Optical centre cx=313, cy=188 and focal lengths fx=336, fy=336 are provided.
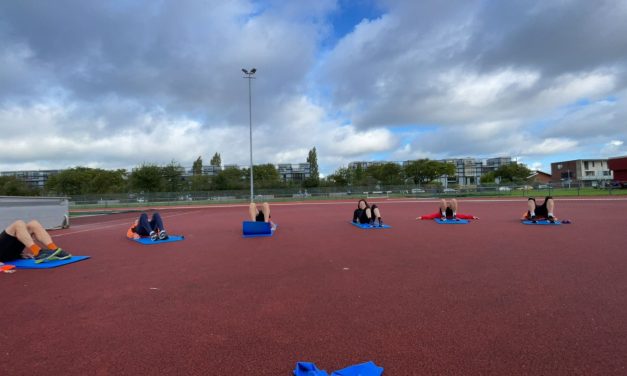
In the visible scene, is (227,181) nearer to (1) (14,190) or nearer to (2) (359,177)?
(2) (359,177)

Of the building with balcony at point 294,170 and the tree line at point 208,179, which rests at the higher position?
the building with balcony at point 294,170

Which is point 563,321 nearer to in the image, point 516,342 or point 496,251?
point 516,342

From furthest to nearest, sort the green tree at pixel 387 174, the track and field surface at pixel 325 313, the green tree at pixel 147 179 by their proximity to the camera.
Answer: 1. the green tree at pixel 387 174
2. the green tree at pixel 147 179
3. the track and field surface at pixel 325 313

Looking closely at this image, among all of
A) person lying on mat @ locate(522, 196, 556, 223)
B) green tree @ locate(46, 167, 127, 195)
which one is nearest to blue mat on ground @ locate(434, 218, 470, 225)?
person lying on mat @ locate(522, 196, 556, 223)

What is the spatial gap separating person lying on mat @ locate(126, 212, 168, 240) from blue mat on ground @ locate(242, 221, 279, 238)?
237cm

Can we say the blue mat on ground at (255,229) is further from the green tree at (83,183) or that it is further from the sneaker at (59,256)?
the green tree at (83,183)

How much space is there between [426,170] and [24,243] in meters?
A: 83.5

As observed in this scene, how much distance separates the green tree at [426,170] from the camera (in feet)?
270

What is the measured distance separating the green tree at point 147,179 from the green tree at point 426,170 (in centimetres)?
5679

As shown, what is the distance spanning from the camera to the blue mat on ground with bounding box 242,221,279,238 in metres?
10.7

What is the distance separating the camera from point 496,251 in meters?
7.32

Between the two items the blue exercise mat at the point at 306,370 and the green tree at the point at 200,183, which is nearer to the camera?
the blue exercise mat at the point at 306,370

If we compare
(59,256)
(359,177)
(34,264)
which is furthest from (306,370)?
(359,177)

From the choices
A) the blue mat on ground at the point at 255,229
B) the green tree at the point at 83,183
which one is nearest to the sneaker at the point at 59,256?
the blue mat on ground at the point at 255,229
